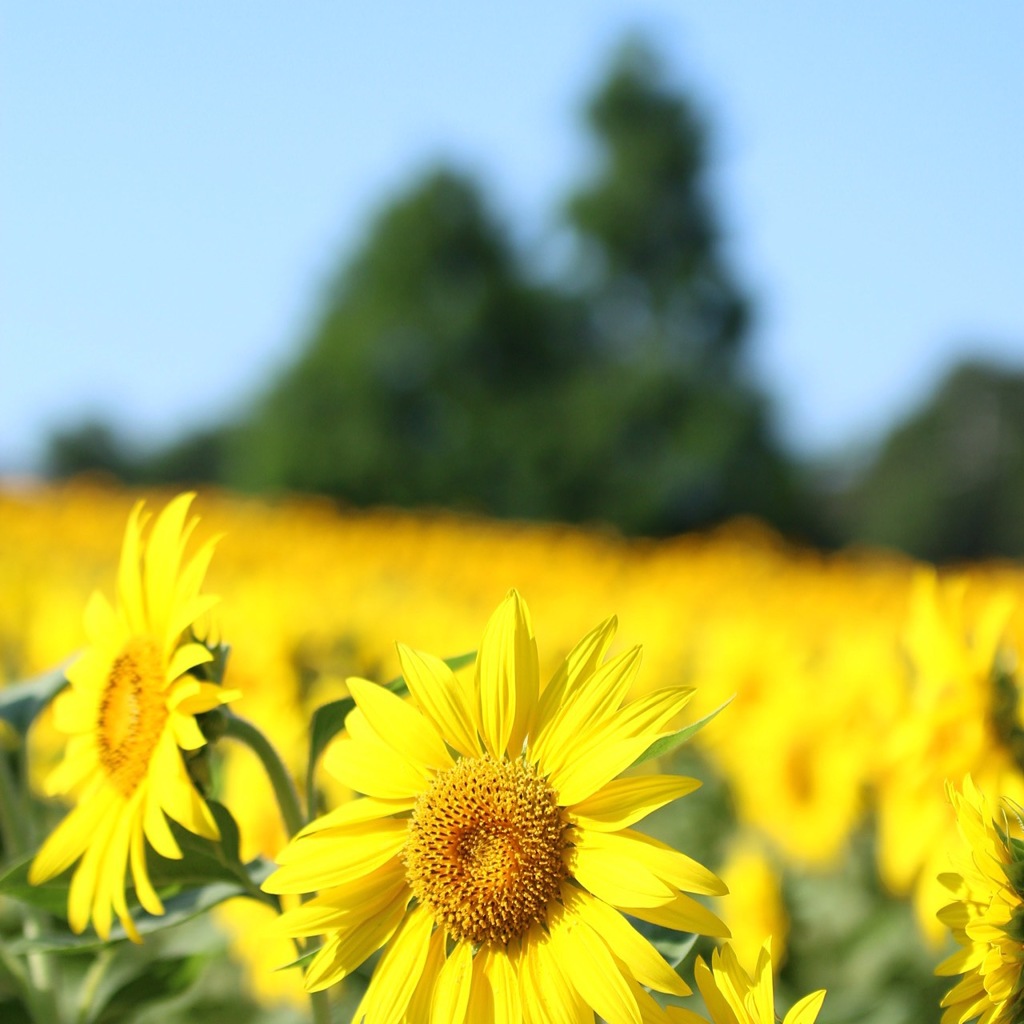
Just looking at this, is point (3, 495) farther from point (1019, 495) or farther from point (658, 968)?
point (1019, 495)

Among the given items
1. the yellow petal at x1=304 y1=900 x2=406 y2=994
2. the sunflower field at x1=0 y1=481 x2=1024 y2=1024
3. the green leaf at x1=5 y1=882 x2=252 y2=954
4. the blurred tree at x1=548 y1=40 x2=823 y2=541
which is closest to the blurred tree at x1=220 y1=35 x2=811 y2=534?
the blurred tree at x1=548 y1=40 x2=823 y2=541

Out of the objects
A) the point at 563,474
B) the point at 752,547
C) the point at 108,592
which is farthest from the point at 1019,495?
the point at 108,592

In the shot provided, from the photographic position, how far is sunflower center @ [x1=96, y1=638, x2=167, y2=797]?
0.99 m

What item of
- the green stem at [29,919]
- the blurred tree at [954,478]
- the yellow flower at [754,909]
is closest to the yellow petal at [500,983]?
the green stem at [29,919]

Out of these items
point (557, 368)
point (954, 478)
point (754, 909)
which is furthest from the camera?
point (954, 478)

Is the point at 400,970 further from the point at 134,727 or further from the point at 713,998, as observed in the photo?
the point at 134,727

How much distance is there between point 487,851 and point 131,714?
312 millimetres

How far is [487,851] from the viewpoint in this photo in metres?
0.85

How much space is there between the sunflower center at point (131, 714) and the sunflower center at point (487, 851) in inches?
9.4

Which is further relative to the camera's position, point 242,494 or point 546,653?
point 242,494

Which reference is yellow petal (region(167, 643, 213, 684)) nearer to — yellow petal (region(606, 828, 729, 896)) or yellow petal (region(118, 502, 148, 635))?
yellow petal (region(118, 502, 148, 635))

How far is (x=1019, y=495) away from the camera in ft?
102

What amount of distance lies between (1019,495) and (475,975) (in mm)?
32510

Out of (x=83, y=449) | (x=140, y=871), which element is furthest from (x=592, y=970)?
(x=83, y=449)
